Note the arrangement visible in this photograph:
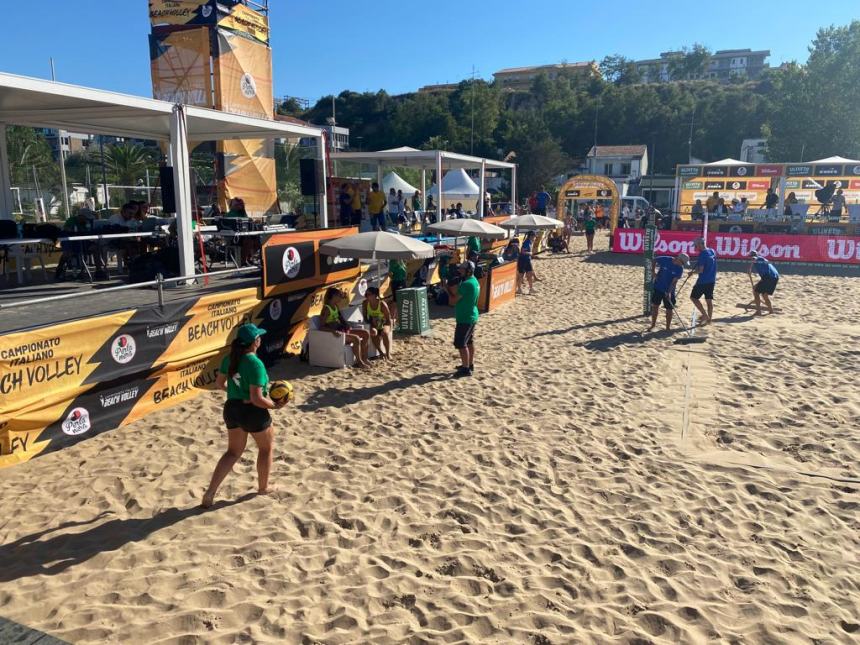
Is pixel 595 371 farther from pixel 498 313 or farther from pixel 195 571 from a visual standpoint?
pixel 195 571

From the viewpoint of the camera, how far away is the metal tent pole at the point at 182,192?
9914 mm

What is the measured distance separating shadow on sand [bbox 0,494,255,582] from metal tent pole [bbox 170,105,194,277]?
19.0ft

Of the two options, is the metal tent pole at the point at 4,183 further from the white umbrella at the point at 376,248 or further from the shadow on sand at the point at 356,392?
the shadow on sand at the point at 356,392

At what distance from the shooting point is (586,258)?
23.0m

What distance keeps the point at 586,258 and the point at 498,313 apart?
10.8 m

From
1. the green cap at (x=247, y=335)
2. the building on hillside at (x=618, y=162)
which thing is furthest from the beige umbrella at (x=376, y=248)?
the building on hillside at (x=618, y=162)

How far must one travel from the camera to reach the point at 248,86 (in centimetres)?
1839

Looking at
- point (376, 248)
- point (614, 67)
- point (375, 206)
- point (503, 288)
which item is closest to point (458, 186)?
point (375, 206)

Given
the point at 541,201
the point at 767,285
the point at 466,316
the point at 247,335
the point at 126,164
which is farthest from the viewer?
the point at 126,164

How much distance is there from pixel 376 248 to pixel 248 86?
11661 mm

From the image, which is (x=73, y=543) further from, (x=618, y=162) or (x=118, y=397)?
(x=618, y=162)

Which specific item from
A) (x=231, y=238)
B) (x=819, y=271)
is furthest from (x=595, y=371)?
(x=819, y=271)

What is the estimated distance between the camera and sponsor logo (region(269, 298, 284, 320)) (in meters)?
9.37

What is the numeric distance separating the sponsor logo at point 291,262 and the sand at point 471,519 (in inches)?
75.2
